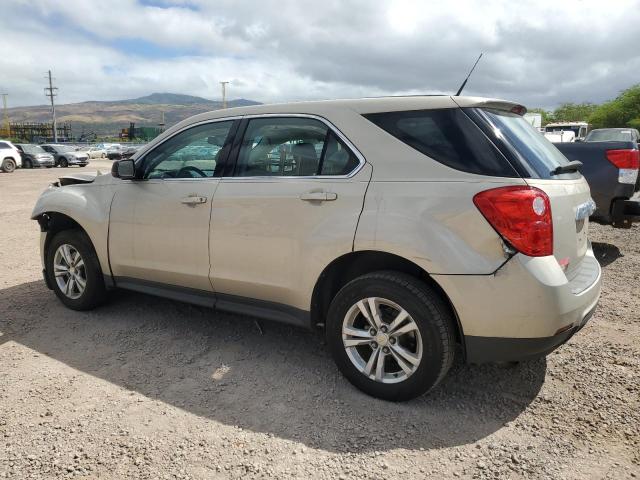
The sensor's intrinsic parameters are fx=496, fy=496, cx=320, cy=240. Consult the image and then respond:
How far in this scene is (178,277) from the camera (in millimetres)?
3797

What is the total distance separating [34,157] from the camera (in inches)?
1178

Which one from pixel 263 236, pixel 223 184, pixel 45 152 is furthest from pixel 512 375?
pixel 45 152

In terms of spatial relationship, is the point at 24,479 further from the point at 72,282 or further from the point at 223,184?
the point at 72,282

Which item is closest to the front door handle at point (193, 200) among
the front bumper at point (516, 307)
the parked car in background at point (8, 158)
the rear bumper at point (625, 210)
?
the front bumper at point (516, 307)

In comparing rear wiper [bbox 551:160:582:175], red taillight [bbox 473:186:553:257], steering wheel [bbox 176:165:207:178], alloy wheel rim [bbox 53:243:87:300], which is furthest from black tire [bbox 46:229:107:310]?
rear wiper [bbox 551:160:582:175]

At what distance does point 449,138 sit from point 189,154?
81.0 inches

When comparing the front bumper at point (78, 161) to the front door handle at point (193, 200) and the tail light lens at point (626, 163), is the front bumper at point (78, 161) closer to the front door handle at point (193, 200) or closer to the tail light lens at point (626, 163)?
the front door handle at point (193, 200)

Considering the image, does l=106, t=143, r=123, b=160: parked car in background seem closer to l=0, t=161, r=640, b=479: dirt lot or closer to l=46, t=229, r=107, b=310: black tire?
l=46, t=229, r=107, b=310: black tire

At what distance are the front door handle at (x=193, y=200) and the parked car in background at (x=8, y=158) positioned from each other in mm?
25841

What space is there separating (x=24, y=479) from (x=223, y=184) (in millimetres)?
2052

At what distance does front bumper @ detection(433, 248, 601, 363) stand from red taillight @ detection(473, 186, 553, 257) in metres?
0.07

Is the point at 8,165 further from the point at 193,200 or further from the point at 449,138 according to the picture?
the point at 449,138

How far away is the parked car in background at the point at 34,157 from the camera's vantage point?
2963 centimetres

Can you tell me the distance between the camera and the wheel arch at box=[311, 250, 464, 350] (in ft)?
9.29
